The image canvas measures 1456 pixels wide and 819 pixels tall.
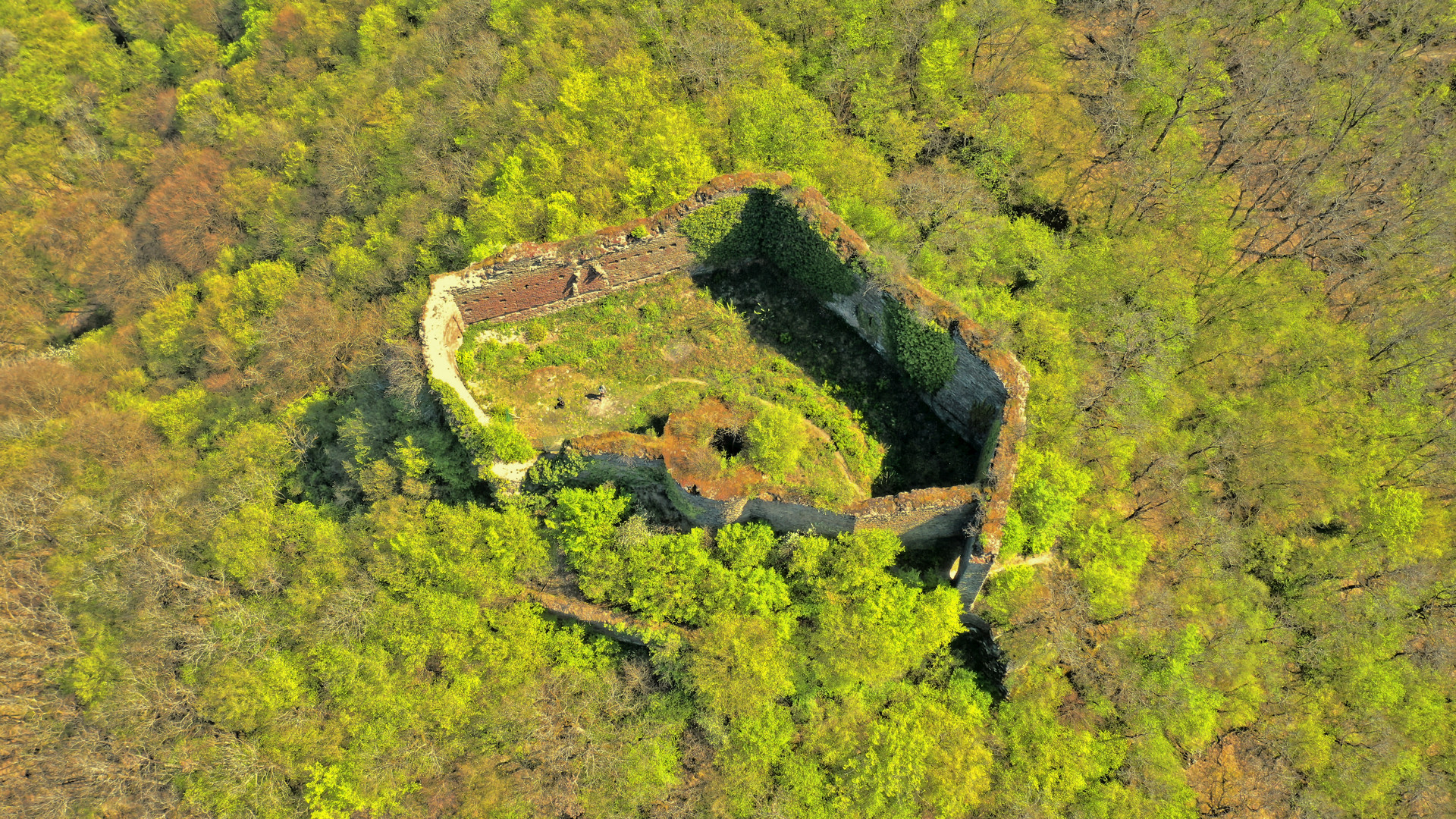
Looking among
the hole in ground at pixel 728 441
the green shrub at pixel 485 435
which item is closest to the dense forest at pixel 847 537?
the green shrub at pixel 485 435

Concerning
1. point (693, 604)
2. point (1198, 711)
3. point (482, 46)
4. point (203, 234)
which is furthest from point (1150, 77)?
point (203, 234)

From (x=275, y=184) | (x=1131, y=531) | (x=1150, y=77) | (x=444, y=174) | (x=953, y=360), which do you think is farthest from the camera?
(x=275, y=184)

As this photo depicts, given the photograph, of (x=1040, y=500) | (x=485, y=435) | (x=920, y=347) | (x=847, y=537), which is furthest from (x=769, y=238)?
(x=1040, y=500)

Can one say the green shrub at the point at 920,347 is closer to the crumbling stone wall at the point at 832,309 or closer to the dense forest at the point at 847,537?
the crumbling stone wall at the point at 832,309

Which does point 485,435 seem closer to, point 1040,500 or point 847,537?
point 847,537

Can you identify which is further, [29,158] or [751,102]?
[29,158]

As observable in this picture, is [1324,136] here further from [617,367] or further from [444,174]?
[444,174]

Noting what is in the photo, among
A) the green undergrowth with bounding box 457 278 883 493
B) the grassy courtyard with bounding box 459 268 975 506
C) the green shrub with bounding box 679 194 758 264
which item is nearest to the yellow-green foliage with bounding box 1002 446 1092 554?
the grassy courtyard with bounding box 459 268 975 506

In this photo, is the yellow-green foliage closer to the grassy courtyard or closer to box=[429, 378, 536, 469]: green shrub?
the grassy courtyard
